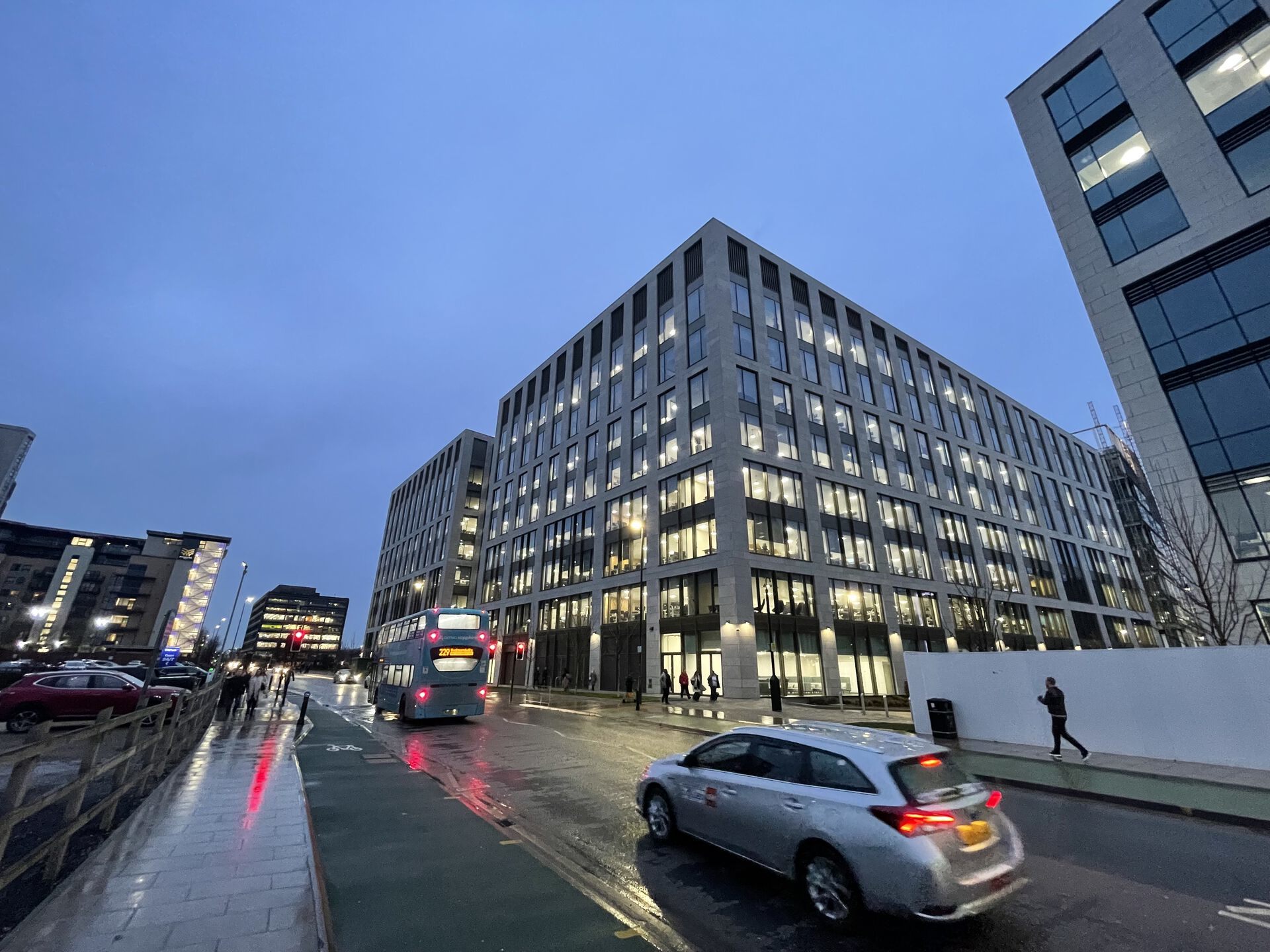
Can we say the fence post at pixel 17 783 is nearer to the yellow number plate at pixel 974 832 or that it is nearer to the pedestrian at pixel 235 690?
the yellow number plate at pixel 974 832

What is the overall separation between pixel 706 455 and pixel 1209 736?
27.6 metres

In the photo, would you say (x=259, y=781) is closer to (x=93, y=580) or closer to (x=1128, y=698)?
(x=1128, y=698)

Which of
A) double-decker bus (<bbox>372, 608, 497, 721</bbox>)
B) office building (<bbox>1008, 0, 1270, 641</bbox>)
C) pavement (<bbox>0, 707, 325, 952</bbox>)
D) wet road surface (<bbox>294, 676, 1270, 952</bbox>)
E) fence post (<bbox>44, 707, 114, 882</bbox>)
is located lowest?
wet road surface (<bbox>294, 676, 1270, 952</bbox>)

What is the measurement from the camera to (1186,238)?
67.2ft

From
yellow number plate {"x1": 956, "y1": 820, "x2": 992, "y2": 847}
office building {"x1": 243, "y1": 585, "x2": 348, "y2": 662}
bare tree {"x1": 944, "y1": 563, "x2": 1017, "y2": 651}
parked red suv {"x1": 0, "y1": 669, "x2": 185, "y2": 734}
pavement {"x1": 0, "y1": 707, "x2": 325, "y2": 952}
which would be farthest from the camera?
office building {"x1": 243, "y1": 585, "x2": 348, "y2": 662}

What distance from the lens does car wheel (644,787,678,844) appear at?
7305 mm

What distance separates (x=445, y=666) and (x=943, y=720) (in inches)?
706

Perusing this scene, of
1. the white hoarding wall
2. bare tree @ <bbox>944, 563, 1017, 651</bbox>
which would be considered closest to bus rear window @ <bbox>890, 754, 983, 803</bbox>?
the white hoarding wall

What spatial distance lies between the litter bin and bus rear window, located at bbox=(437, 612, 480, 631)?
16938mm

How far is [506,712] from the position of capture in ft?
89.4

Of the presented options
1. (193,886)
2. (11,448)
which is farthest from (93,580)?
(193,886)

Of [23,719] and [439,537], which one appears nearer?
[23,719]

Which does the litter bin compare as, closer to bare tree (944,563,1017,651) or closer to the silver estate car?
the silver estate car

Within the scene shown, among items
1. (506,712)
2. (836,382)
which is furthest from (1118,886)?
(836,382)
